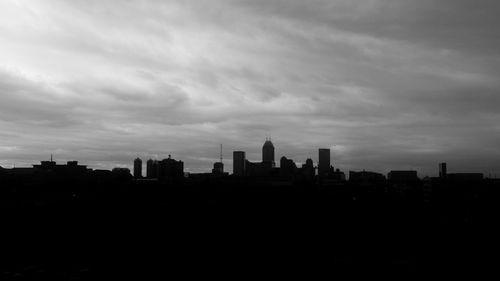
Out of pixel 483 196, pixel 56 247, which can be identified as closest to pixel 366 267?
pixel 56 247

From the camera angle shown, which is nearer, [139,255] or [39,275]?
[39,275]

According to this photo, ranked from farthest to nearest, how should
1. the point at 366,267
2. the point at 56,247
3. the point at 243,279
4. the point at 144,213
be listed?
the point at 144,213, the point at 56,247, the point at 366,267, the point at 243,279

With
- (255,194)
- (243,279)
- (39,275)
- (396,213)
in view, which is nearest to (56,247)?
(39,275)

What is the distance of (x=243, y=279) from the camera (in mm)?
38406

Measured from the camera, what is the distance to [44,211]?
13025 cm

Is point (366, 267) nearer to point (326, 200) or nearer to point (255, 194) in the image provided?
point (326, 200)

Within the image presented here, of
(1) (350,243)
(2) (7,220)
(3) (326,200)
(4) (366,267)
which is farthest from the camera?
(3) (326,200)

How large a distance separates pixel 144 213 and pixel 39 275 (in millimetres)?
91140

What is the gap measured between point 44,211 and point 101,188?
5969 centimetres

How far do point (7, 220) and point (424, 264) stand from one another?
298 feet

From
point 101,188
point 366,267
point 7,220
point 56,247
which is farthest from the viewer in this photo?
point 101,188

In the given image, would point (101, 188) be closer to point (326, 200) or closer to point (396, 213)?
point (326, 200)

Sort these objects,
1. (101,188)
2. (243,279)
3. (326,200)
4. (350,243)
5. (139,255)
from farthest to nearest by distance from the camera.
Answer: (101,188) < (326,200) < (350,243) < (139,255) < (243,279)

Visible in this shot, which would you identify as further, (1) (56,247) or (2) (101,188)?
(2) (101,188)
